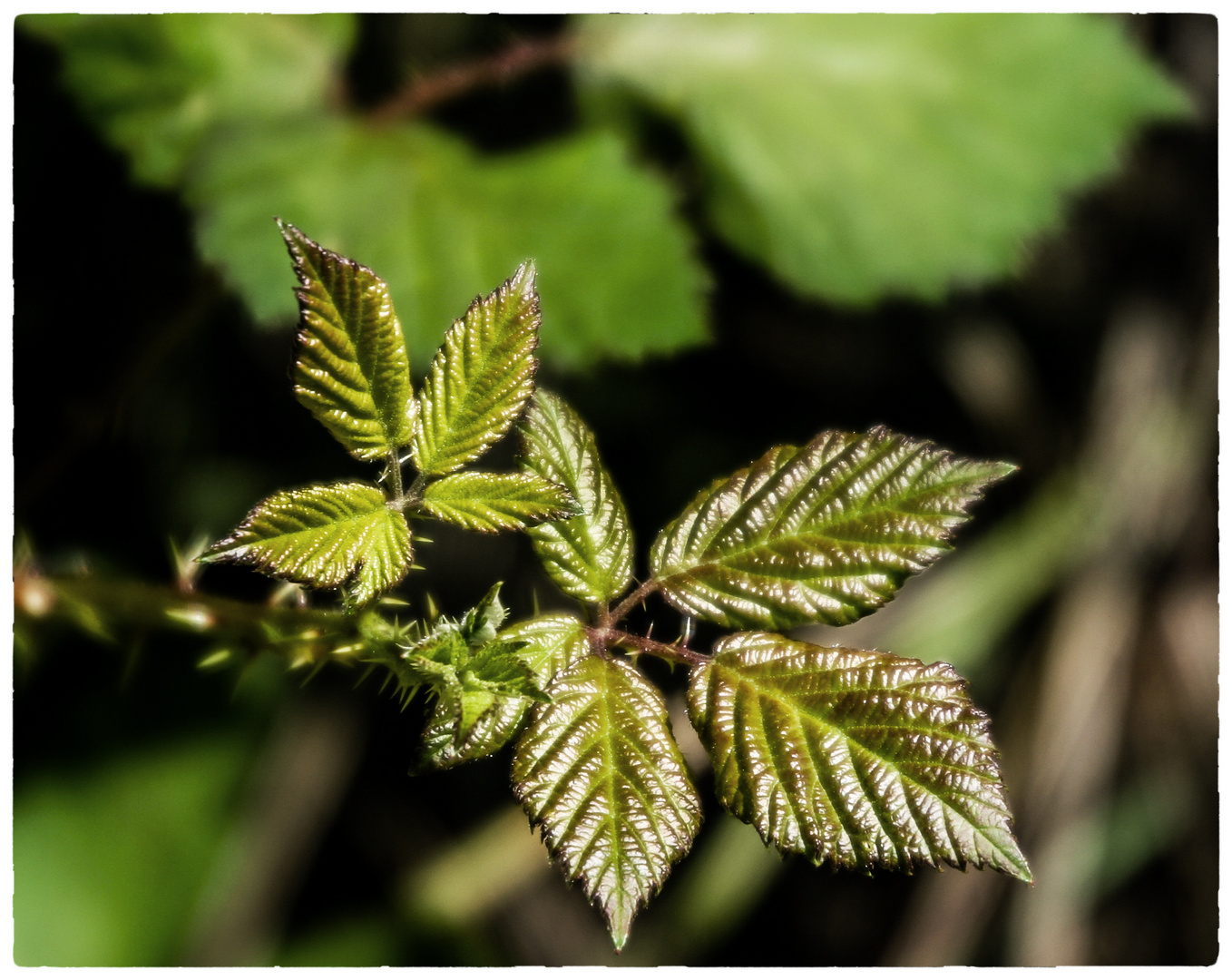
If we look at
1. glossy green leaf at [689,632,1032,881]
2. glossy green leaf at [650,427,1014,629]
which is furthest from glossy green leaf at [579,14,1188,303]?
glossy green leaf at [689,632,1032,881]

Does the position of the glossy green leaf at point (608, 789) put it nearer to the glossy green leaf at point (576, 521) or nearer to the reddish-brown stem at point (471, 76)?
the glossy green leaf at point (576, 521)

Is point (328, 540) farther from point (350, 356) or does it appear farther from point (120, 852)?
point (120, 852)

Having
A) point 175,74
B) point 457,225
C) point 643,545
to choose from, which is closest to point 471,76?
point 457,225

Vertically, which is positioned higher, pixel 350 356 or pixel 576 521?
pixel 350 356

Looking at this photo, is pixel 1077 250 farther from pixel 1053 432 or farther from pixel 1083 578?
pixel 1083 578

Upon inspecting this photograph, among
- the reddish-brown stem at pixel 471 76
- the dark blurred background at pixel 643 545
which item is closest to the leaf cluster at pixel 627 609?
the dark blurred background at pixel 643 545

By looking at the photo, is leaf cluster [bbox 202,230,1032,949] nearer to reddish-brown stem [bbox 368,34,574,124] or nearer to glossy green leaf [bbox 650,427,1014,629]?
glossy green leaf [bbox 650,427,1014,629]
